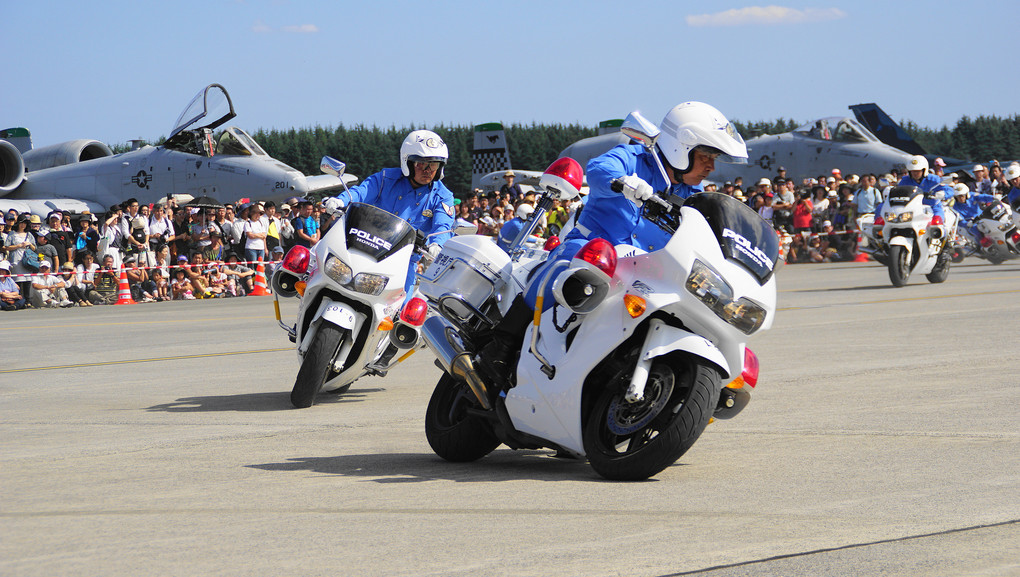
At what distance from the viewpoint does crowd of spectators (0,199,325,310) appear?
20906mm

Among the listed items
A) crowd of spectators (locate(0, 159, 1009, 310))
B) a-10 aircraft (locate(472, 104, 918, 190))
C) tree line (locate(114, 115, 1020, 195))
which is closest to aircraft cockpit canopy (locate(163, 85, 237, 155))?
crowd of spectators (locate(0, 159, 1009, 310))

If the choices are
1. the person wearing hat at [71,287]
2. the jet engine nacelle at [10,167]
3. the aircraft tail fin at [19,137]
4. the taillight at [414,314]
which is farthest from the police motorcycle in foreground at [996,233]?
the aircraft tail fin at [19,137]

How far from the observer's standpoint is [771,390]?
8.02m

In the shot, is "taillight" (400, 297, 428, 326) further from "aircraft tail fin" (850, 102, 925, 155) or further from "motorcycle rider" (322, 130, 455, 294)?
"aircraft tail fin" (850, 102, 925, 155)

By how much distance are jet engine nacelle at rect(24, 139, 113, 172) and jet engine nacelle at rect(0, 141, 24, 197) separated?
3139 mm

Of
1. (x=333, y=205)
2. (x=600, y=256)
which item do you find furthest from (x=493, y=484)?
(x=333, y=205)

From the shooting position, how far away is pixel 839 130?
34.2 m

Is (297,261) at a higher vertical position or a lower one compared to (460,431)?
lower

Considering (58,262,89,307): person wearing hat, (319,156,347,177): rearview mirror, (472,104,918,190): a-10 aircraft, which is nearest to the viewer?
(319,156,347,177): rearview mirror

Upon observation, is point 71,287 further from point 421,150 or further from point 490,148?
point 490,148

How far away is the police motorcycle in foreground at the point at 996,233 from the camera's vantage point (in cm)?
2248

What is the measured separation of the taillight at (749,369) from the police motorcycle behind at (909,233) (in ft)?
43.2

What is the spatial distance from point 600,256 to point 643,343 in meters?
0.41

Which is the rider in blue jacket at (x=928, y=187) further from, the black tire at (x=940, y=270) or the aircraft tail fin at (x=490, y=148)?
the aircraft tail fin at (x=490, y=148)
